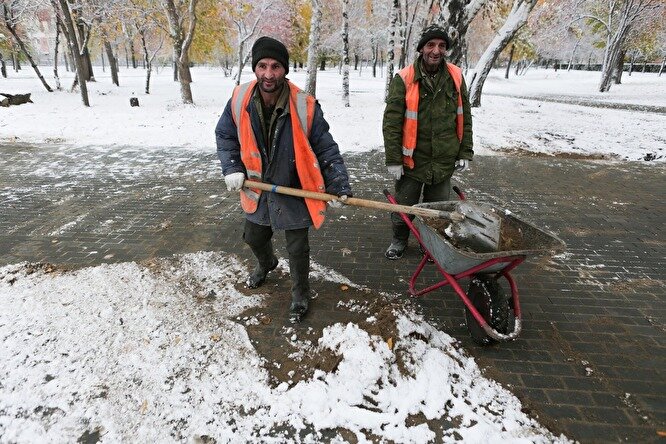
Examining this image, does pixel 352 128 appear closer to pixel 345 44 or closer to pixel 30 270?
pixel 345 44

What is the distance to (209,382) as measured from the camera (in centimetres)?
254

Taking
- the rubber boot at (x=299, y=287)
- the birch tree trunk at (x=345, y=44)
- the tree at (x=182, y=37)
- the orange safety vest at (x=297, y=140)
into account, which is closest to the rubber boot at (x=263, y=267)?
the rubber boot at (x=299, y=287)

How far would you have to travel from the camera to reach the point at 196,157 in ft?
27.0

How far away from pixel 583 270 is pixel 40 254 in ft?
18.6

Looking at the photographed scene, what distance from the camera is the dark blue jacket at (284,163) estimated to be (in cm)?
278

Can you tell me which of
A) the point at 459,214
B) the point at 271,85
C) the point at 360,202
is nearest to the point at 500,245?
the point at 459,214

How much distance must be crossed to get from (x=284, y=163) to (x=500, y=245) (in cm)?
168

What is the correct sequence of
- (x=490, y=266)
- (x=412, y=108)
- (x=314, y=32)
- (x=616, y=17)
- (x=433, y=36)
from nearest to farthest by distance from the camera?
(x=490, y=266) → (x=433, y=36) → (x=412, y=108) → (x=314, y=32) → (x=616, y=17)

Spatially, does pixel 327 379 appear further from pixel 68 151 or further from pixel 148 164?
pixel 68 151

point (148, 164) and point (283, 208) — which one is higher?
point (283, 208)

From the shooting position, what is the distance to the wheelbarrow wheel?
8.96 ft

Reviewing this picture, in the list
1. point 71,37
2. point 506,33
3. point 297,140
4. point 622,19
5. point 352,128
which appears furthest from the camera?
point 622,19

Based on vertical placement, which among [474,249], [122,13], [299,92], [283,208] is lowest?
[474,249]

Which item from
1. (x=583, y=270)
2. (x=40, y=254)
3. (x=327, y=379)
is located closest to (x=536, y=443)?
(x=327, y=379)
